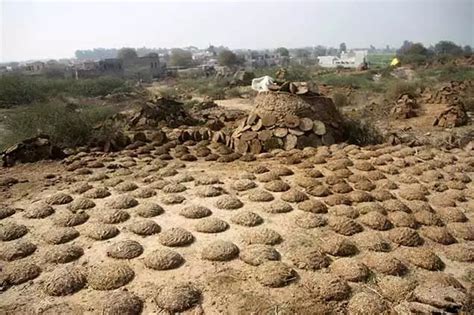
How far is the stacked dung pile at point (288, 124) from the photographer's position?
9234mm

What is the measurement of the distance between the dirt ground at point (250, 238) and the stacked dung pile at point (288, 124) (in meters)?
1.24

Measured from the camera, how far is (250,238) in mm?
4969

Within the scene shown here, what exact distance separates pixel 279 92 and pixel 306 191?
408cm

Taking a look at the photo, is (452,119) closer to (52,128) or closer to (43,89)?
(52,128)

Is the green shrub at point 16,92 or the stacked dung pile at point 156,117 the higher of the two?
the green shrub at point 16,92

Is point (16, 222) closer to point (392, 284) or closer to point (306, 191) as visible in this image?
point (306, 191)

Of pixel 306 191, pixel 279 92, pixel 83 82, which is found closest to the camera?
pixel 306 191

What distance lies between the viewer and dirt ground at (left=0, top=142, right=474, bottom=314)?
3.91 metres

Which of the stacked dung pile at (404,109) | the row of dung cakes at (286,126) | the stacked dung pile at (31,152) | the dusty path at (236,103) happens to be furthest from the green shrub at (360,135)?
the dusty path at (236,103)

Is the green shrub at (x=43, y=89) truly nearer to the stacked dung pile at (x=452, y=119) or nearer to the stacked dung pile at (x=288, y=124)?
the stacked dung pile at (x=288, y=124)

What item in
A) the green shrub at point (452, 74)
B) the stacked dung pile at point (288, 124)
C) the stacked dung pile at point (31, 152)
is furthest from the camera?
the green shrub at point (452, 74)

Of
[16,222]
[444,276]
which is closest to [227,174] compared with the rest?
[16,222]

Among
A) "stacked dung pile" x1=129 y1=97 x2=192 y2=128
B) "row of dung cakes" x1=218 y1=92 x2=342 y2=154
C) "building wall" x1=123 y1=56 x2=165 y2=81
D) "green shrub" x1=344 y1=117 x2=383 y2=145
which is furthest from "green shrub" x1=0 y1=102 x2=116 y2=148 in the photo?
"building wall" x1=123 y1=56 x2=165 y2=81

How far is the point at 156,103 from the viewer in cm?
1359
